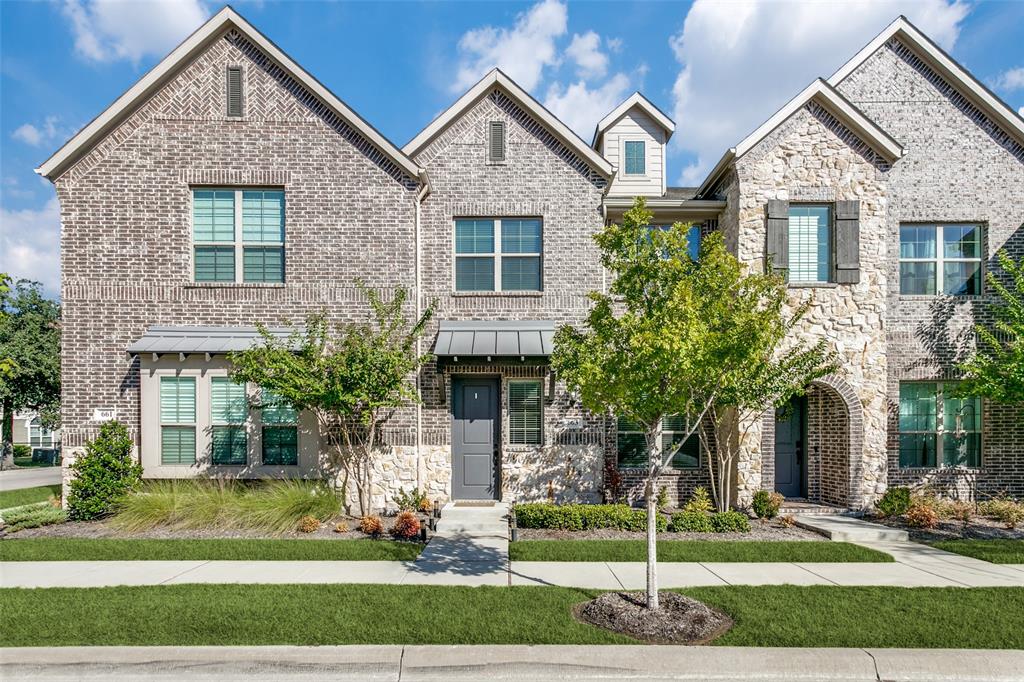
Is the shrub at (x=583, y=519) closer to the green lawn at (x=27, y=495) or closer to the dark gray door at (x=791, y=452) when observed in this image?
the dark gray door at (x=791, y=452)

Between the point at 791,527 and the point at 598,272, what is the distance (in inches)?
236

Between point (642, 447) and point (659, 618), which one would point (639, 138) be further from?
point (659, 618)

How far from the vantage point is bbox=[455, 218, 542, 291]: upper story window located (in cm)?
1154

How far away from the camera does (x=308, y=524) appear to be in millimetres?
9109

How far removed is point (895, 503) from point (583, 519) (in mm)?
6240

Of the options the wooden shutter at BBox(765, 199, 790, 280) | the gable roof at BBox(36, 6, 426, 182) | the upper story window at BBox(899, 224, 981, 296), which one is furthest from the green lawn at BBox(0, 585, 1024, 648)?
the gable roof at BBox(36, 6, 426, 182)

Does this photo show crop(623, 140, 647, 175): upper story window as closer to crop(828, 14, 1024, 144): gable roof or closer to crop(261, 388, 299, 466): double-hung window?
crop(828, 14, 1024, 144): gable roof

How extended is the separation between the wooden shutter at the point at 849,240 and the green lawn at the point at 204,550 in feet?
32.5

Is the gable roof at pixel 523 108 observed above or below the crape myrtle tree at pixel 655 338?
A: above

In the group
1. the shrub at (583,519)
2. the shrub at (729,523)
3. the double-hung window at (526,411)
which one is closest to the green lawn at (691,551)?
the shrub at (729,523)

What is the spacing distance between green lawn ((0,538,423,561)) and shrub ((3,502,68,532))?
103 cm

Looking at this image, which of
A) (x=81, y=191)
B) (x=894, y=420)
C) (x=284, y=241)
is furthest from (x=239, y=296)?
(x=894, y=420)

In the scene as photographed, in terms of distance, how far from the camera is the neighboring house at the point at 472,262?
10.7 meters

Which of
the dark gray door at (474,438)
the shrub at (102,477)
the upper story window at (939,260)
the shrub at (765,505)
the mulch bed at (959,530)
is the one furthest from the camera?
the upper story window at (939,260)
